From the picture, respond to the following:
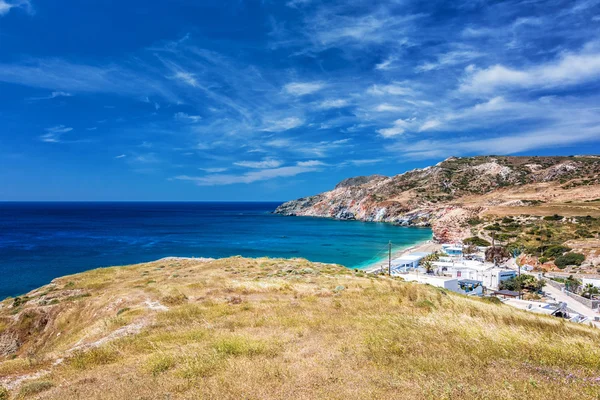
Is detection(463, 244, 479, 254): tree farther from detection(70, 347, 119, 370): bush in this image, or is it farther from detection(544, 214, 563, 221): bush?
detection(70, 347, 119, 370): bush

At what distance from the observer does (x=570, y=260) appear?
52281 mm

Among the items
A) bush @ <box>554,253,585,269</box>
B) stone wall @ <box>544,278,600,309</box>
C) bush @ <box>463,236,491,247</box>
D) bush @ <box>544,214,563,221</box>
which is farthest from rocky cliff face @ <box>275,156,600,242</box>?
stone wall @ <box>544,278,600,309</box>

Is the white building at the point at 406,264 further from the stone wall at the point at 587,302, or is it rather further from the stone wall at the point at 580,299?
the stone wall at the point at 587,302

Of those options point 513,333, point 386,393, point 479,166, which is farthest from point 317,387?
point 479,166

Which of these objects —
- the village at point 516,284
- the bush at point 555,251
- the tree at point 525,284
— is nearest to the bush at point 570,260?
the bush at point 555,251

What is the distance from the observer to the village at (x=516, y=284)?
30.4 m

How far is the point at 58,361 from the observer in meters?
8.62

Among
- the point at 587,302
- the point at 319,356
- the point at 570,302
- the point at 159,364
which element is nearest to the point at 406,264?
the point at 570,302

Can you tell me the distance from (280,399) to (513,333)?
6.33m

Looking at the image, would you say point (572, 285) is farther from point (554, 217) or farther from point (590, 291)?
point (554, 217)

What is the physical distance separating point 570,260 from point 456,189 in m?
101

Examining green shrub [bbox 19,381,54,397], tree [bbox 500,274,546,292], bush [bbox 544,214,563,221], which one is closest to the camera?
green shrub [bbox 19,381,54,397]

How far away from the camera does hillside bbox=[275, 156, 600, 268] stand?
90.4 meters

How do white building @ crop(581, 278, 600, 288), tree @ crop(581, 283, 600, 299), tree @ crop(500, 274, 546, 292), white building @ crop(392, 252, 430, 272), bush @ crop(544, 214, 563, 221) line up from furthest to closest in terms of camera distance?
bush @ crop(544, 214, 563, 221), white building @ crop(392, 252, 430, 272), tree @ crop(500, 274, 546, 292), white building @ crop(581, 278, 600, 288), tree @ crop(581, 283, 600, 299)
